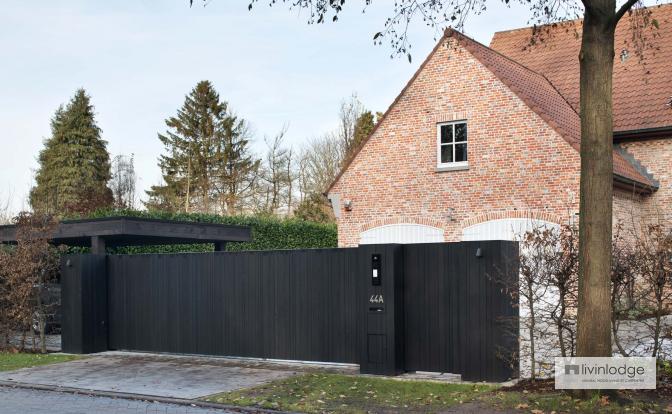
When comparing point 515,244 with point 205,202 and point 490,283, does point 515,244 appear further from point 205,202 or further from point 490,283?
point 205,202

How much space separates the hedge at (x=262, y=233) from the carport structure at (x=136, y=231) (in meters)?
3.52

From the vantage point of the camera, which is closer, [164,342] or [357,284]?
[357,284]

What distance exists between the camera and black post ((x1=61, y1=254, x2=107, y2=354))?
14.9 meters

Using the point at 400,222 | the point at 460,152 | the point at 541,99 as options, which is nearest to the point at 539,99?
the point at 541,99

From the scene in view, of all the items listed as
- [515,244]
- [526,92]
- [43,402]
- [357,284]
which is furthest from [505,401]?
[526,92]

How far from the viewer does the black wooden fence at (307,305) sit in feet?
35.2

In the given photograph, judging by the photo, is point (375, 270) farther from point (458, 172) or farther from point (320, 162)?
point (320, 162)

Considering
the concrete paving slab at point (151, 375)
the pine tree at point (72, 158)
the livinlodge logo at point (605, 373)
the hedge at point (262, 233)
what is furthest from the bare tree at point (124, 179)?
the livinlodge logo at point (605, 373)

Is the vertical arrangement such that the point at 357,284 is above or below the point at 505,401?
above

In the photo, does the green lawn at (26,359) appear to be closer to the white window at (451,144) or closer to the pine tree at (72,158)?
the white window at (451,144)

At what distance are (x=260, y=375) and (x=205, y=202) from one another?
31.3 m

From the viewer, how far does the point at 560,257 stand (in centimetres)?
950

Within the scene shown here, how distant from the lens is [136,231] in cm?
1501

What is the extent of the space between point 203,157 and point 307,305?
34764 mm
